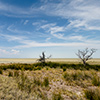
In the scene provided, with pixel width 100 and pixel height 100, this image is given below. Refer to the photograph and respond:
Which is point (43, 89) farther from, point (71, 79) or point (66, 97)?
point (71, 79)

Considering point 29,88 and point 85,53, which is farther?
point 85,53

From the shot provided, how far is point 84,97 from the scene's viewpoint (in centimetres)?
697

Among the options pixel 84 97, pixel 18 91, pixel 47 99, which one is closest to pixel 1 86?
pixel 18 91

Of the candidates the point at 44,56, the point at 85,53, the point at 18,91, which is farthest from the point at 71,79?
the point at 44,56

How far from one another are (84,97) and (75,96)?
0.56m

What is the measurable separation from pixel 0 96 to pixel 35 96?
1946mm

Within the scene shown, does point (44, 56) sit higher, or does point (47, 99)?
point (44, 56)

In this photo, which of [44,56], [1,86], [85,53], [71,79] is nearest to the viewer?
[1,86]

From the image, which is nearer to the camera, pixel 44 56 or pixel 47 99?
pixel 47 99

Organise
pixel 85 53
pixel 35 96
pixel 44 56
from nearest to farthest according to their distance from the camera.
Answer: pixel 35 96 < pixel 85 53 < pixel 44 56

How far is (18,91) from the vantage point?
709 cm

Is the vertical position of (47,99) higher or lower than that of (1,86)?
lower

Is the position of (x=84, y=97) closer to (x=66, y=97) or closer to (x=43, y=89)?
(x=66, y=97)

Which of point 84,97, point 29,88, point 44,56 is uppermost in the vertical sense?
point 44,56
